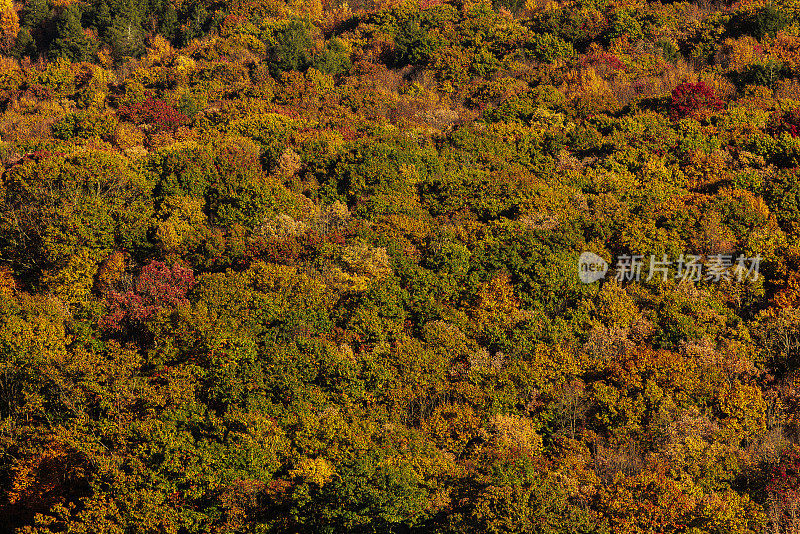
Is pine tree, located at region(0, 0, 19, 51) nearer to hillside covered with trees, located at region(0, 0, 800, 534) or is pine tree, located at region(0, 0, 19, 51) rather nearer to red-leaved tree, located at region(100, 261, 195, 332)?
hillside covered with trees, located at region(0, 0, 800, 534)

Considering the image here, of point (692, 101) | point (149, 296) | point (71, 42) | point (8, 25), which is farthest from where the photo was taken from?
point (8, 25)

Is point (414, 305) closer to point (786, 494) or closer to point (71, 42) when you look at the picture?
point (786, 494)

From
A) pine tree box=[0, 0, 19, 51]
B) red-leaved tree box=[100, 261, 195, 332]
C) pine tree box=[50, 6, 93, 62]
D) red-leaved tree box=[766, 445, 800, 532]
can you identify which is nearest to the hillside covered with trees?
red-leaved tree box=[766, 445, 800, 532]

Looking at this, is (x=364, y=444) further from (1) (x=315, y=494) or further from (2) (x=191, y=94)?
(2) (x=191, y=94)

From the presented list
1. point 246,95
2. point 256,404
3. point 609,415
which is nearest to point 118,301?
point 256,404

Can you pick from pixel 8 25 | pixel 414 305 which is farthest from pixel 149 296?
pixel 8 25

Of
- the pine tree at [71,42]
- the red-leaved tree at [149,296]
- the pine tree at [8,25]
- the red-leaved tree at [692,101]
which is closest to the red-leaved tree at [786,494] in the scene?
the red-leaved tree at [149,296]
